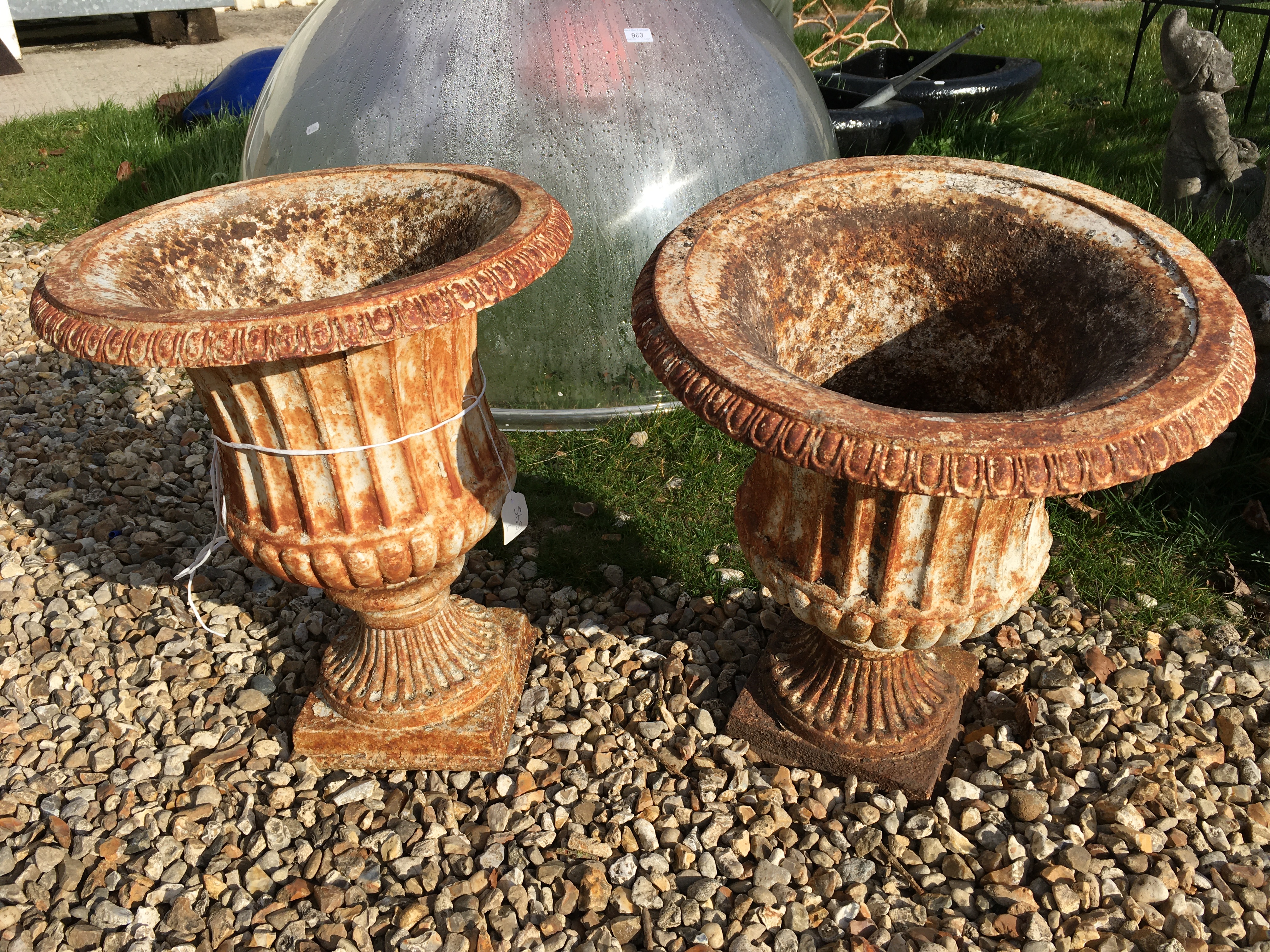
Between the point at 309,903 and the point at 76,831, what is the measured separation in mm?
611

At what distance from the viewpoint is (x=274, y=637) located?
9.39ft

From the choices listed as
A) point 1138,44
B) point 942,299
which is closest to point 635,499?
point 942,299

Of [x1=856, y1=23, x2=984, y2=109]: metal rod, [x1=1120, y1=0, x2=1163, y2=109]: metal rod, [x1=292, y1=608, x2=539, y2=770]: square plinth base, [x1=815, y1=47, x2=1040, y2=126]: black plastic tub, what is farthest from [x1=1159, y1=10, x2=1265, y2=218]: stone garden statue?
[x1=292, y1=608, x2=539, y2=770]: square plinth base

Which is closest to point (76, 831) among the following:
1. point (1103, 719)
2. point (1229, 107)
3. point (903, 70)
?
point (1103, 719)

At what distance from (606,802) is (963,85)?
4.81m

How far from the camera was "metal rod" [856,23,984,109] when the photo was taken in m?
5.25

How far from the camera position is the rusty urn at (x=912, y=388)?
1.50 meters

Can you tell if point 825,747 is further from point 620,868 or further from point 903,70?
point 903,70

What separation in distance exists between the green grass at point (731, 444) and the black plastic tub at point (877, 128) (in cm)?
36

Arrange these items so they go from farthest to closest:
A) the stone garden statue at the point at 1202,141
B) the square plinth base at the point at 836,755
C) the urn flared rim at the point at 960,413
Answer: the stone garden statue at the point at 1202,141
the square plinth base at the point at 836,755
the urn flared rim at the point at 960,413

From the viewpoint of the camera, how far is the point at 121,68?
7238 millimetres

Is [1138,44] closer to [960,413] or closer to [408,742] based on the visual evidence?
[960,413]

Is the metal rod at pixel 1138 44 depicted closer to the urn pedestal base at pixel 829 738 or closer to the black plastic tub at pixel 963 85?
the black plastic tub at pixel 963 85

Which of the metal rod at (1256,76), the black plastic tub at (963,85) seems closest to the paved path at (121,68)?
the black plastic tub at (963,85)
